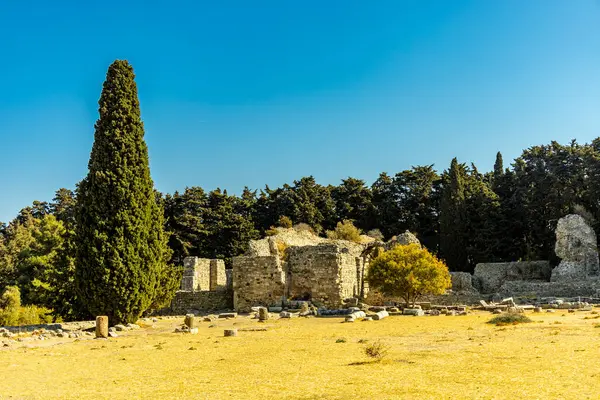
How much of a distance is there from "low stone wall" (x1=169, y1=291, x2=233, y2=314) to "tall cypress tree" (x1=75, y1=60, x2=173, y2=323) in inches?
283

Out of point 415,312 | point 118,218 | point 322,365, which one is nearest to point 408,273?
point 415,312

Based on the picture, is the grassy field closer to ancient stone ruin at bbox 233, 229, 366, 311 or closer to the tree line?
the tree line

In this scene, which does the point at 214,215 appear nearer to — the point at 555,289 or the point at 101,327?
the point at 555,289

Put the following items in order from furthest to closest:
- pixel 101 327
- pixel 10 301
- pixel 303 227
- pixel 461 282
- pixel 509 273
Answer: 1. pixel 303 227
2. pixel 509 273
3. pixel 461 282
4. pixel 10 301
5. pixel 101 327

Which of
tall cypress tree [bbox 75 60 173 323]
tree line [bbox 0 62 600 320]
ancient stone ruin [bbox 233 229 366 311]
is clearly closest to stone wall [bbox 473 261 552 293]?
tree line [bbox 0 62 600 320]

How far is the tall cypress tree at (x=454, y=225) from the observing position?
141 ft

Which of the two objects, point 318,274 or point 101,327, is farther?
point 318,274

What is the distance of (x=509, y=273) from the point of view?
37.2m

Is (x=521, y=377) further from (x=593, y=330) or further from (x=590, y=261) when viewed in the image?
(x=590, y=261)

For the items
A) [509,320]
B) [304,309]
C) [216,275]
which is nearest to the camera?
[509,320]

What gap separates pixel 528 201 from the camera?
41625 millimetres

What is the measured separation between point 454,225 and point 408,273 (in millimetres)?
21442

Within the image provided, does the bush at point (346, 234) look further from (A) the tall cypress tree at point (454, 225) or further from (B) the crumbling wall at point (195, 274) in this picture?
(B) the crumbling wall at point (195, 274)

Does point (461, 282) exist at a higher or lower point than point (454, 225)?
lower
